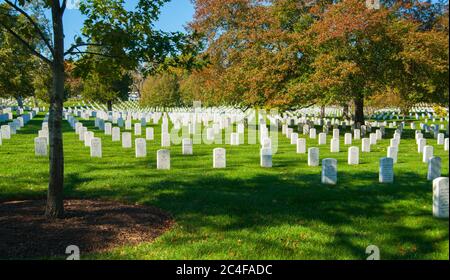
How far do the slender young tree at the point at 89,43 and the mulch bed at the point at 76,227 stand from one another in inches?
16.8

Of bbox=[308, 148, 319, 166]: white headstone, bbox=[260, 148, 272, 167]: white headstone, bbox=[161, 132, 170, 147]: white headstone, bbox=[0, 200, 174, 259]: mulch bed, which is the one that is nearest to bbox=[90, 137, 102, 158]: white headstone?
bbox=[161, 132, 170, 147]: white headstone

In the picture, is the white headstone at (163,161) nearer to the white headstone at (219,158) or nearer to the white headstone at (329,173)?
the white headstone at (219,158)

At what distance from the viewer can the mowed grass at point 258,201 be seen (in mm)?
5785

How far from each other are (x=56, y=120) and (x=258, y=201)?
3.93 m

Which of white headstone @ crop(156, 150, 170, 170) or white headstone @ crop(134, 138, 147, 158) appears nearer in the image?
white headstone @ crop(156, 150, 170, 170)

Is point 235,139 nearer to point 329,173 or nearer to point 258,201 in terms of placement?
point 329,173

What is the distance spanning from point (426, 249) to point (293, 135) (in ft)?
40.4

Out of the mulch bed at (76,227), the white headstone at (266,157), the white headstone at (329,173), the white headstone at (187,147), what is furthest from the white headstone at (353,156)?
the mulch bed at (76,227)

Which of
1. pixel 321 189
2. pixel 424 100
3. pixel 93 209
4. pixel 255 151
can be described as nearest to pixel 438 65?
pixel 424 100

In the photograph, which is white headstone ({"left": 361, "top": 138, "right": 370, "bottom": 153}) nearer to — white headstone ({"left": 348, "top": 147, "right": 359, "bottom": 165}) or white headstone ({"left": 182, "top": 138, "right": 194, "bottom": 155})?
white headstone ({"left": 348, "top": 147, "right": 359, "bottom": 165})

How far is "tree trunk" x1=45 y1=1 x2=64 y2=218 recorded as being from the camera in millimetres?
6707

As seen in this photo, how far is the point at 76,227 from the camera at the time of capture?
6.49 meters

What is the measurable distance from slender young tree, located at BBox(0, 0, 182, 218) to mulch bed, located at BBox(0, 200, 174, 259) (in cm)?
43
